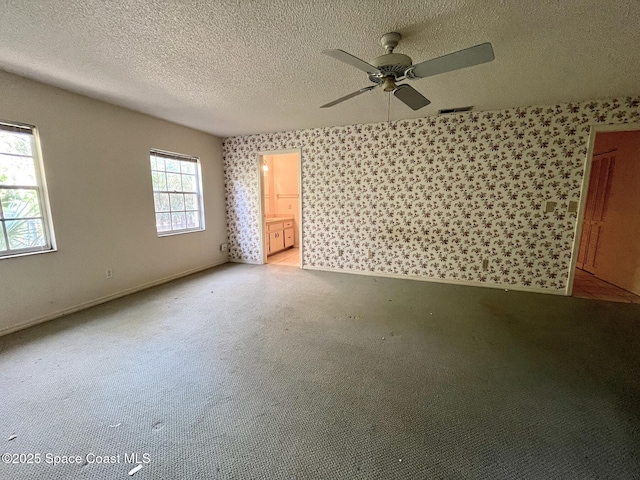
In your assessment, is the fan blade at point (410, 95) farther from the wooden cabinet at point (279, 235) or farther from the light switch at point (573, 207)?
the wooden cabinet at point (279, 235)

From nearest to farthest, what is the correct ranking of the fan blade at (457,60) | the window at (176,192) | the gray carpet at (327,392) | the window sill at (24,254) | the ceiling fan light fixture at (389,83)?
the gray carpet at (327,392), the fan blade at (457,60), the ceiling fan light fixture at (389,83), the window sill at (24,254), the window at (176,192)

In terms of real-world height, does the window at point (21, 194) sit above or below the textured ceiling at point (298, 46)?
below

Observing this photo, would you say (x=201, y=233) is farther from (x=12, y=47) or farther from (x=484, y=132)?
(x=484, y=132)

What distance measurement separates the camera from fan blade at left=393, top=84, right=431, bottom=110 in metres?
2.09

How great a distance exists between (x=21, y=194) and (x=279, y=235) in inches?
164

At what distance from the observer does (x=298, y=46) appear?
201cm

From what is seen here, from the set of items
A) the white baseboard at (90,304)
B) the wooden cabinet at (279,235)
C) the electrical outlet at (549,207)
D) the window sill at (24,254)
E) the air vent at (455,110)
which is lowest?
the white baseboard at (90,304)

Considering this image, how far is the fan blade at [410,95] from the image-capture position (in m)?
2.09

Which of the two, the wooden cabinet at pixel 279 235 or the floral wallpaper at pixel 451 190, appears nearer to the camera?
the floral wallpaper at pixel 451 190

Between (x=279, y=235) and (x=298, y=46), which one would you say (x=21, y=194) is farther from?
(x=279, y=235)

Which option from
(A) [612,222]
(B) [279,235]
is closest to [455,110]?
(A) [612,222]

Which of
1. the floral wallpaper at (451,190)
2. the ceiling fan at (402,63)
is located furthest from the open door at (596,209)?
the ceiling fan at (402,63)

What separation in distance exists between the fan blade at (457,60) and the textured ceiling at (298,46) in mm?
270

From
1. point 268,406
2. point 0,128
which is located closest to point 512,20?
point 268,406
